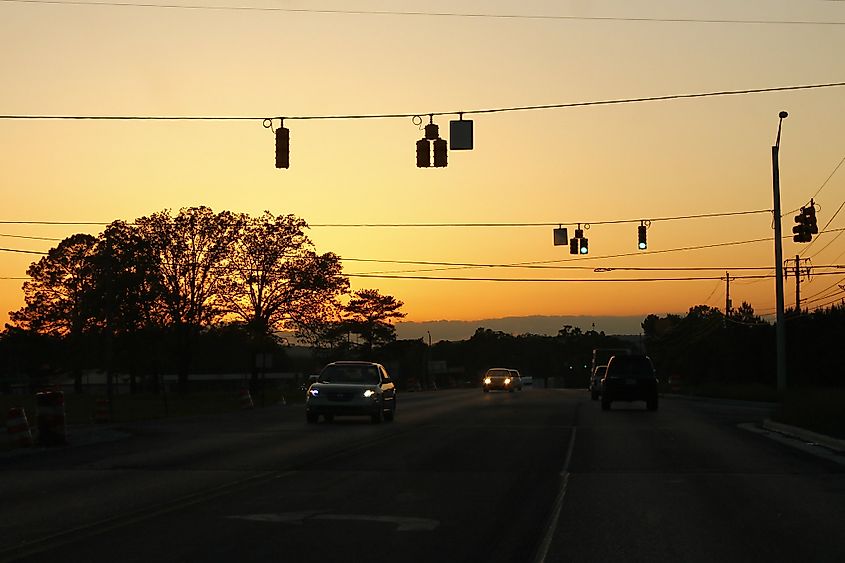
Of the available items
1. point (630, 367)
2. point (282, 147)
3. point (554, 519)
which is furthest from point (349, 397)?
point (554, 519)

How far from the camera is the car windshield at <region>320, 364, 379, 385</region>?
32938 mm

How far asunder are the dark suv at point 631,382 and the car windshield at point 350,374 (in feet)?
37.0

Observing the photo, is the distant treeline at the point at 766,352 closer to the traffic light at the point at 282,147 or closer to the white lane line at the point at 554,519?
the traffic light at the point at 282,147

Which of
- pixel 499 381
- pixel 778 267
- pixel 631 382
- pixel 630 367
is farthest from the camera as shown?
pixel 499 381

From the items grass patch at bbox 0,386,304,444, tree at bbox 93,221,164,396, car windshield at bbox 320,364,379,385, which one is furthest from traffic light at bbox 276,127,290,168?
tree at bbox 93,221,164,396

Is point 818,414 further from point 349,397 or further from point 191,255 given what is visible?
point 191,255

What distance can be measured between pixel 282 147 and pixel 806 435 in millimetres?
13603

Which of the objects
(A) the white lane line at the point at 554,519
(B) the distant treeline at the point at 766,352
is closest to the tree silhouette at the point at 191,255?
(B) the distant treeline at the point at 766,352

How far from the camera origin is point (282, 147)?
84.8 feet

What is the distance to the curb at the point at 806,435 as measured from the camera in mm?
22594

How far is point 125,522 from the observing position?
11773 mm

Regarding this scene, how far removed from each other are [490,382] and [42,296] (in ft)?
105

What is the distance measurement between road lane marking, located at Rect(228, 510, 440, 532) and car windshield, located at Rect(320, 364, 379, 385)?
796 inches

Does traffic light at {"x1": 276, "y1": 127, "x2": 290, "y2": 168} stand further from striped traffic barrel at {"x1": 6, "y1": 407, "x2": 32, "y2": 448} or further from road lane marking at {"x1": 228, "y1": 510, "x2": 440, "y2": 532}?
road lane marking at {"x1": 228, "y1": 510, "x2": 440, "y2": 532}
